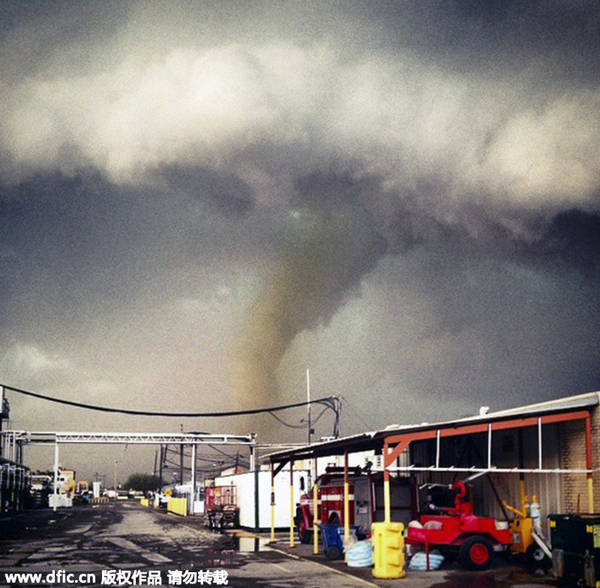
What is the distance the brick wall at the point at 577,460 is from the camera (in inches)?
811

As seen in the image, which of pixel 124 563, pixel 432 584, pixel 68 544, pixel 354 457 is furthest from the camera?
pixel 354 457

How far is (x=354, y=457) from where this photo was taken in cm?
4403

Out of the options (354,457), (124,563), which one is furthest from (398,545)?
(354,457)

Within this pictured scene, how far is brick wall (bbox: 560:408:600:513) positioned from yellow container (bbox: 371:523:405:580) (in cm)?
485

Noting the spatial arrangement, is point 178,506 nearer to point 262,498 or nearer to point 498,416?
point 262,498

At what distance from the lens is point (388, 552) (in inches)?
805

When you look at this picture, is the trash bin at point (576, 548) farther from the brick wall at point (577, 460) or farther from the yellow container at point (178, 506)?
the yellow container at point (178, 506)

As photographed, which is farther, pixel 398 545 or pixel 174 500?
pixel 174 500

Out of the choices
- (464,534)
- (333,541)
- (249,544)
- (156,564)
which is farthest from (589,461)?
(249,544)

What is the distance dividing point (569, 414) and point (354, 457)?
24295 millimetres

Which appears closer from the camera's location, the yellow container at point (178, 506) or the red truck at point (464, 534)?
the red truck at point (464, 534)

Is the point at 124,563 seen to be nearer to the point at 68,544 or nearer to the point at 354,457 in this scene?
the point at 68,544

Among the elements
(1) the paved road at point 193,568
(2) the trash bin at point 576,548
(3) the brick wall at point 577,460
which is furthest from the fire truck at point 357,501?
(2) the trash bin at point 576,548

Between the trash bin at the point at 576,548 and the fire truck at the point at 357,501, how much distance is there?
8.65 metres
